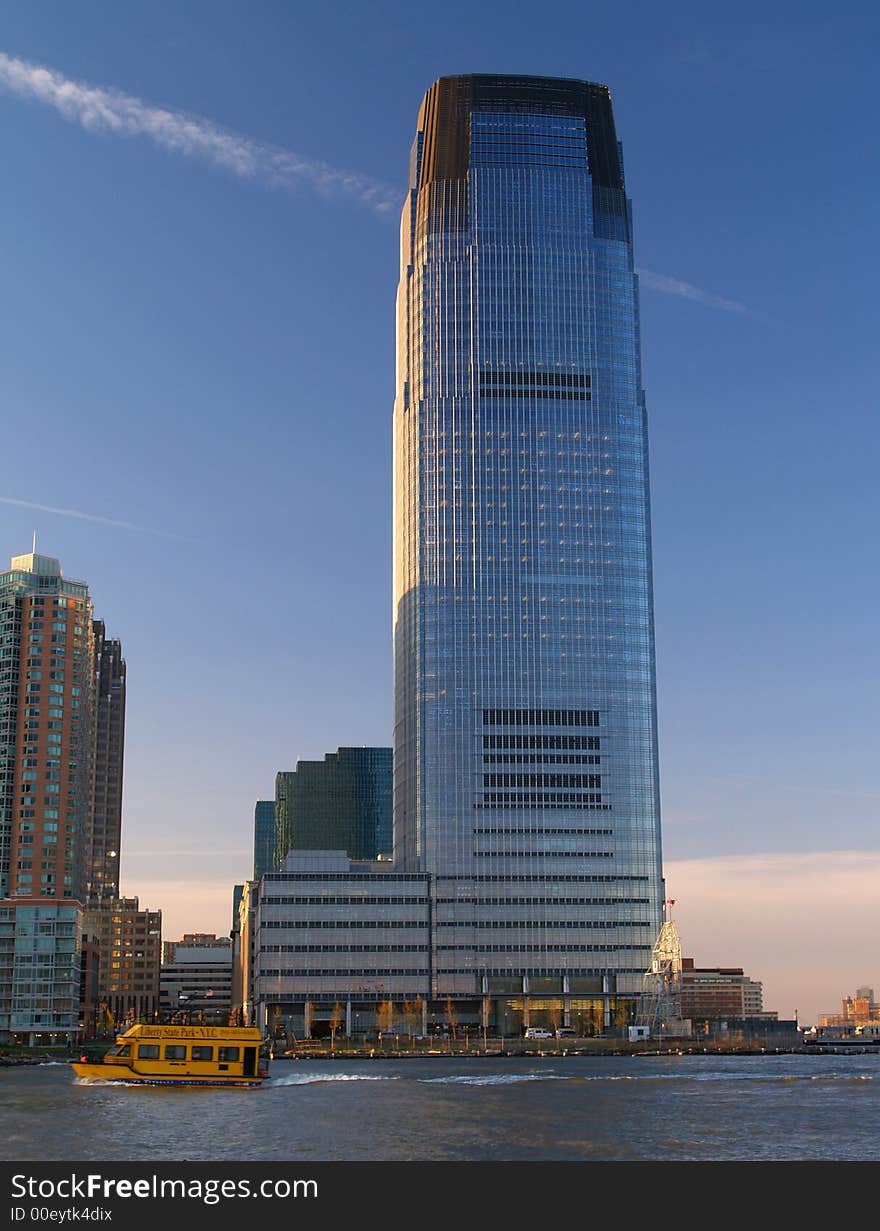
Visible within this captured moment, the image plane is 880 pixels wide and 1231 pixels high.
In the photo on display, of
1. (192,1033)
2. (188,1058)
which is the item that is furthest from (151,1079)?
Answer: (192,1033)

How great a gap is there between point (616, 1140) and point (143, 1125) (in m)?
40.8

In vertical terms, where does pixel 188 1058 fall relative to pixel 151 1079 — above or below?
above

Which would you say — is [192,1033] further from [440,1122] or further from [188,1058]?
[440,1122]

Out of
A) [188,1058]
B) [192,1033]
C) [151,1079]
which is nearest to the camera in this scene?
[151,1079]

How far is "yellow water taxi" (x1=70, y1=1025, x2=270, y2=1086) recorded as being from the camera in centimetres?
16088

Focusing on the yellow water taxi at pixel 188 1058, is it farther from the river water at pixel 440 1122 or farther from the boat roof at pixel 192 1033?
the river water at pixel 440 1122

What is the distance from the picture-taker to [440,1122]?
429 feet

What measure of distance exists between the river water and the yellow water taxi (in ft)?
5.44

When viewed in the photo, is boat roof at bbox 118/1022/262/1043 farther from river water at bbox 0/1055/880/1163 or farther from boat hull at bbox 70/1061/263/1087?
river water at bbox 0/1055/880/1163

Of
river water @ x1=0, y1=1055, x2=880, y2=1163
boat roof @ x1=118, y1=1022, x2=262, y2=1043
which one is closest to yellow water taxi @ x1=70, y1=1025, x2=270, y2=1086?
boat roof @ x1=118, y1=1022, x2=262, y2=1043

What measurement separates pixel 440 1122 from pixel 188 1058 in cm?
4176

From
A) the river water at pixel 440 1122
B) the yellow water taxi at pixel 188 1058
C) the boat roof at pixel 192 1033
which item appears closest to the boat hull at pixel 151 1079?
the yellow water taxi at pixel 188 1058

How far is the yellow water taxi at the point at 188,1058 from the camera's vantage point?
160875 mm
